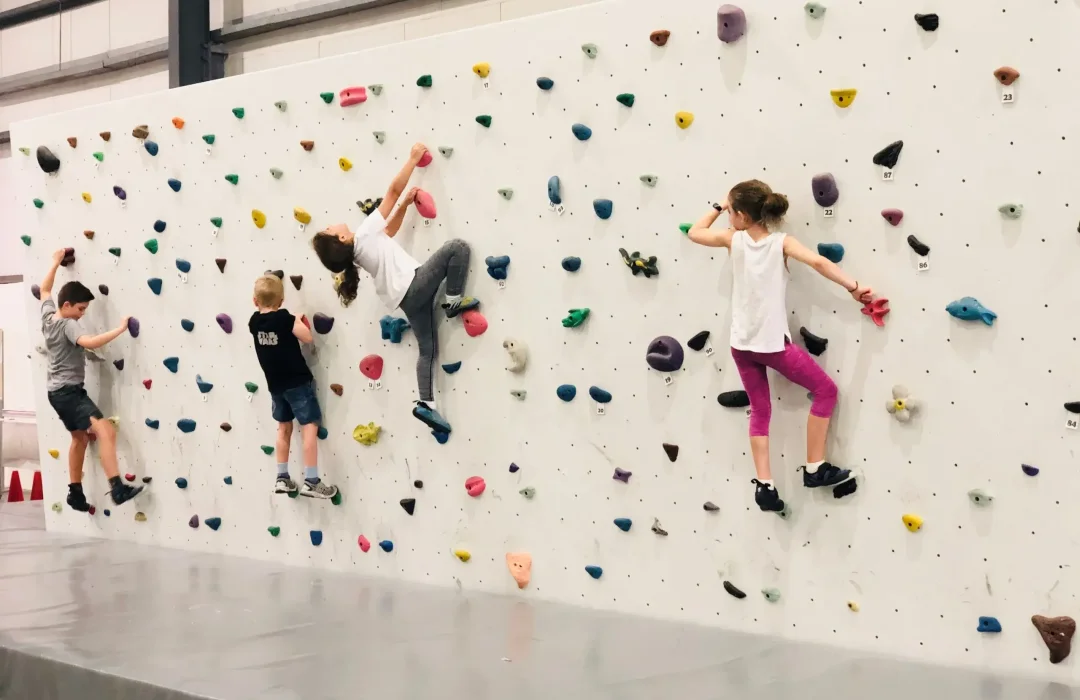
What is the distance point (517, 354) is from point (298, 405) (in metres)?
1.11

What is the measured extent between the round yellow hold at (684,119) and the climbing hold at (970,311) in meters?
1.05

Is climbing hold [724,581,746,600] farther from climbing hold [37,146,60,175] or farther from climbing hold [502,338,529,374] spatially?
climbing hold [37,146,60,175]

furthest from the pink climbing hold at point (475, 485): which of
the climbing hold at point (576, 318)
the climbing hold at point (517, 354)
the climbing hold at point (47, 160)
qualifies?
the climbing hold at point (47, 160)

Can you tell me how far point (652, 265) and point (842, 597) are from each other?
1.27 meters

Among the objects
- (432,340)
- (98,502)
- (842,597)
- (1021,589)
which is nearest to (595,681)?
(842,597)

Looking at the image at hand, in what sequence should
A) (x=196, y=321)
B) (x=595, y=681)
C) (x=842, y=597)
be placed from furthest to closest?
(x=196, y=321), (x=842, y=597), (x=595, y=681)

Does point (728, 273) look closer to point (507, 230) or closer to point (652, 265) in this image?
point (652, 265)

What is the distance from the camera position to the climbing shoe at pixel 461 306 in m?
3.86

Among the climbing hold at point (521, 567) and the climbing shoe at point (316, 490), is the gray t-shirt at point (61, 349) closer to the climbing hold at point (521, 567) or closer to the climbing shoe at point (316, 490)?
the climbing shoe at point (316, 490)

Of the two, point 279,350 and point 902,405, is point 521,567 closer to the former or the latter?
point 279,350

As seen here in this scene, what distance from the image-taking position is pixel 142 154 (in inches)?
191

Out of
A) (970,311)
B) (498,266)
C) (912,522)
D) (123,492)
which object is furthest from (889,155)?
(123,492)

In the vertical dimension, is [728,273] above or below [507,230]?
below

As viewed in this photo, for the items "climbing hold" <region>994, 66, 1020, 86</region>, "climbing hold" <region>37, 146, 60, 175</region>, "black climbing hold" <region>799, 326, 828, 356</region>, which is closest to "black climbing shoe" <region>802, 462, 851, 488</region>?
"black climbing hold" <region>799, 326, 828, 356</region>
